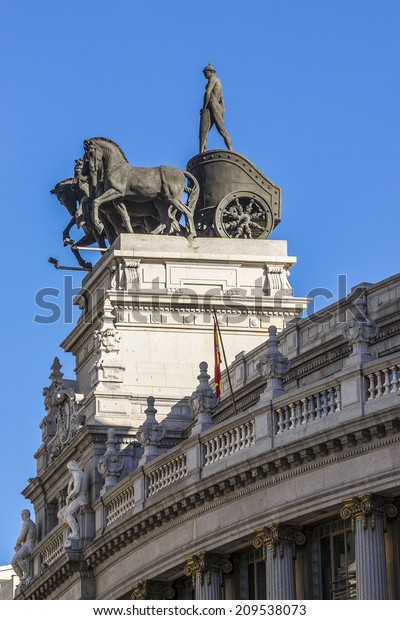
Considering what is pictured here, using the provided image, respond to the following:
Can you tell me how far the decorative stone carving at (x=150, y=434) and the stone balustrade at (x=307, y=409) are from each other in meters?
10.5

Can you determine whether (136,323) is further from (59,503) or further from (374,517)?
(374,517)

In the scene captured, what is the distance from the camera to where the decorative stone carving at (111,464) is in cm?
7288

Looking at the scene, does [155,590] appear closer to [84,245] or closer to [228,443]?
[228,443]

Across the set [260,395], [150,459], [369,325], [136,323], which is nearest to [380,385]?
[369,325]

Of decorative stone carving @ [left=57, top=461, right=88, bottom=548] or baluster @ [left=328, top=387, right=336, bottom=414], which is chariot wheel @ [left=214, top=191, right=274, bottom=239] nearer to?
decorative stone carving @ [left=57, top=461, right=88, bottom=548]

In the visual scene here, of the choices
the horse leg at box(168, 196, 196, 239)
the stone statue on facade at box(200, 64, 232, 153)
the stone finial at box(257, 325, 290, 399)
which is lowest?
A: the stone finial at box(257, 325, 290, 399)

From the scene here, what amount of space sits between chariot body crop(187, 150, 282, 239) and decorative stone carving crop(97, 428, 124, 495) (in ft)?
40.5

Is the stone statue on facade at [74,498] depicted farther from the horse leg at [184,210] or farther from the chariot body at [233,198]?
the chariot body at [233,198]

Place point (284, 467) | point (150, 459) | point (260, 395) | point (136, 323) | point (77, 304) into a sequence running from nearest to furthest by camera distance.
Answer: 1. point (284, 467)
2. point (260, 395)
3. point (150, 459)
4. point (136, 323)
5. point (77, 304)

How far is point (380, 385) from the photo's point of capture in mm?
56000

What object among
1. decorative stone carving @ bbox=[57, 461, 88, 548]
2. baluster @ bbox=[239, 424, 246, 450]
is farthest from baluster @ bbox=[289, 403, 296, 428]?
decorative stone carving @ bbox=[57, 461, 88, 548]

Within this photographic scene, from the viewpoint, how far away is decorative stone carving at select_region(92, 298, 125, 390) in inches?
2997

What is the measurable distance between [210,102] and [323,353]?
80.1 ft

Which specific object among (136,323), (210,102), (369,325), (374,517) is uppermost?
(210,102)
